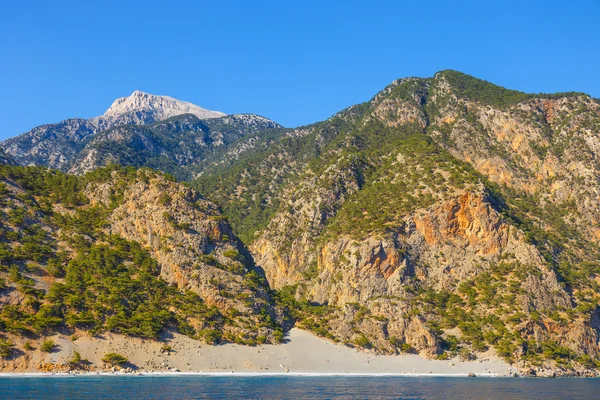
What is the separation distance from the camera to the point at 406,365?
5295 inches

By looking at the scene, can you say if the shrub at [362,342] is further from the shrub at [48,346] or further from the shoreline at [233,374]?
the shrub at [48,346]

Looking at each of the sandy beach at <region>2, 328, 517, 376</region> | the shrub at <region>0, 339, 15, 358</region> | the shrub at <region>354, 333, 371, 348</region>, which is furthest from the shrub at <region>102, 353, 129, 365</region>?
the shrub at <region>354, 333, 371, 348</region>

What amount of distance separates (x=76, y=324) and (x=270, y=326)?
43.2 meters

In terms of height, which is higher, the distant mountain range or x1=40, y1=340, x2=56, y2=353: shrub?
the distant mountain range

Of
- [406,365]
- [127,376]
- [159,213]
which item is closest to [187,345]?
[127,376]

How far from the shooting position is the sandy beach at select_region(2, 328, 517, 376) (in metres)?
110

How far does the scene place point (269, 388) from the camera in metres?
90.1

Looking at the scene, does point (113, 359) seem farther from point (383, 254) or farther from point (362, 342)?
point (383, 254)

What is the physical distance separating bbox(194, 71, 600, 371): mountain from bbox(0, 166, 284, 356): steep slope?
2301cm

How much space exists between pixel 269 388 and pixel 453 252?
281ft

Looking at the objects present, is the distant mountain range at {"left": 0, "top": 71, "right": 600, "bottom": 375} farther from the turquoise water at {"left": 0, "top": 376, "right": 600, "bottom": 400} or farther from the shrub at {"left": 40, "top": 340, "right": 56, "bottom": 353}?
the turquoise water at {"left": 0, "top": 376, "right": 600, "bottom": 400}

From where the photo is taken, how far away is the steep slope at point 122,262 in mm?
116000

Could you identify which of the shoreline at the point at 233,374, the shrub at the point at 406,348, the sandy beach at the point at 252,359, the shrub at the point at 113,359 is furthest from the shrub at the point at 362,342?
the shrub at the point at 113,359

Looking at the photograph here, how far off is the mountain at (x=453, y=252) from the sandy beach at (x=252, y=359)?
159 inches
